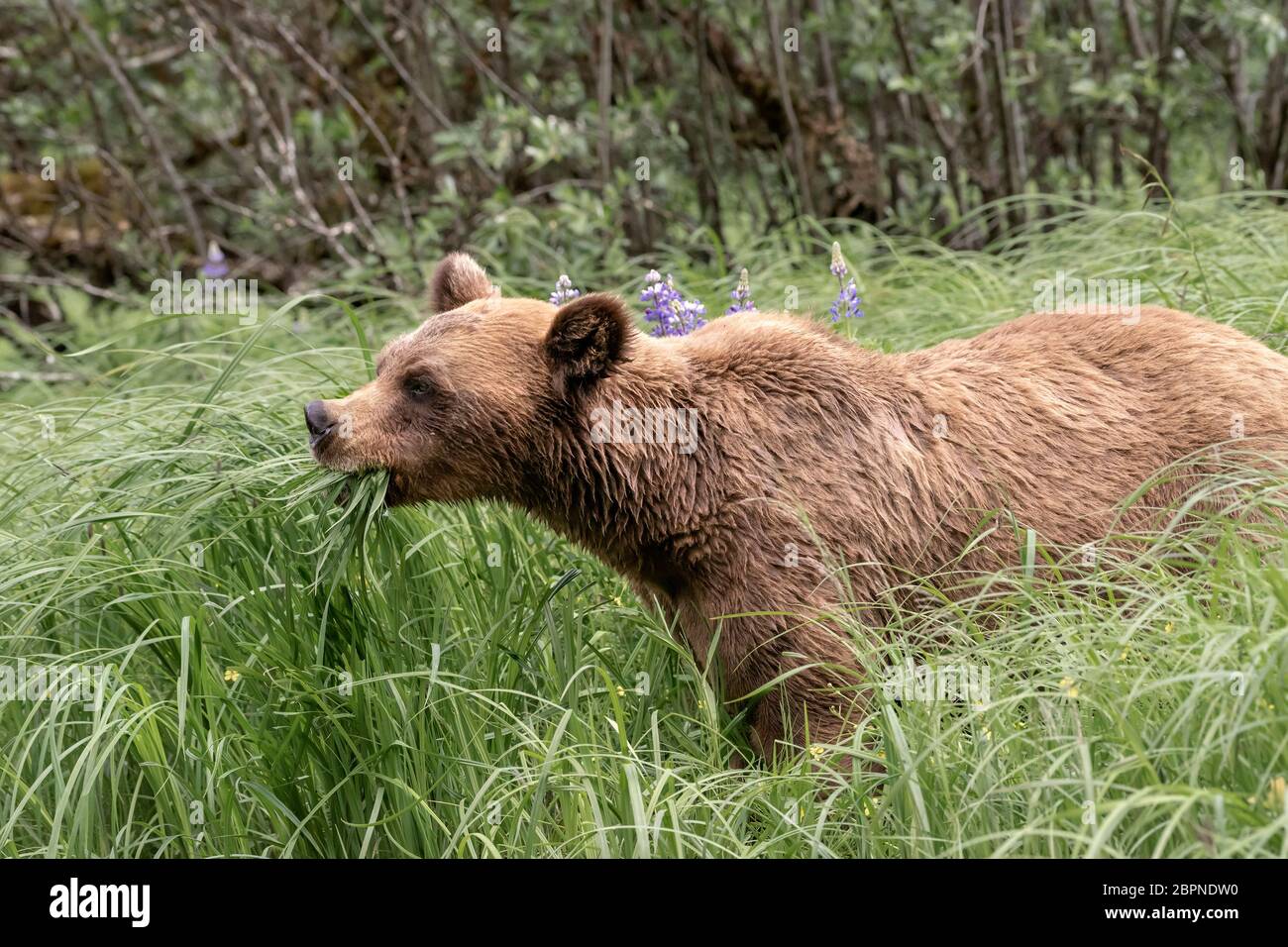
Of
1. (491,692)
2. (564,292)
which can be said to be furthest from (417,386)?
(564,292)

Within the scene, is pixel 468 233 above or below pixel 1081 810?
above

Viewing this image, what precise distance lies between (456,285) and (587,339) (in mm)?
603

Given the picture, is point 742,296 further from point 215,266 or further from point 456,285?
point 215,266

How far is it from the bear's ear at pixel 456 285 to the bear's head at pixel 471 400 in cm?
27

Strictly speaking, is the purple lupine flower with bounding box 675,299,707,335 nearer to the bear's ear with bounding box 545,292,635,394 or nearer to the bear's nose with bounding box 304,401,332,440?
the bear's ear with bounding box 545,292,635,394

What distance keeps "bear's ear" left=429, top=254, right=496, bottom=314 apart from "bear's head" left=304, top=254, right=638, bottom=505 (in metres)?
0.27

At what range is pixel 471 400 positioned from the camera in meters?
4.05

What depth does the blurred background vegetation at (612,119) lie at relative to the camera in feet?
26.5

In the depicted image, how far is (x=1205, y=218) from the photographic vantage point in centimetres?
707

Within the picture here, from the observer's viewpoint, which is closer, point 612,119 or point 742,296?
point 742,296

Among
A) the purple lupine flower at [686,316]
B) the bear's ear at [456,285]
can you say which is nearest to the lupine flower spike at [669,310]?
the purple lupine flower at [686,316]

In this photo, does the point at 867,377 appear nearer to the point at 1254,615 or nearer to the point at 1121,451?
the point at 1121,451
